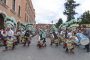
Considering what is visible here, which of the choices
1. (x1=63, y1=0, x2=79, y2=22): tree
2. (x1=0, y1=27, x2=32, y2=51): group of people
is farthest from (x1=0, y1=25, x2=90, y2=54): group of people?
(x1=63, y1=0, x2=79, y2=22): tree

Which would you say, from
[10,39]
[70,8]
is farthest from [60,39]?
[70,8]

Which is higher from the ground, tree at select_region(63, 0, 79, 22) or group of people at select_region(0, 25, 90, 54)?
tree at select_region(63, 0, 79, 22)

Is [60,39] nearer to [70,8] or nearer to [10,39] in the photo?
[10,39]

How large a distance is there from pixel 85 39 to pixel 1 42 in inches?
284

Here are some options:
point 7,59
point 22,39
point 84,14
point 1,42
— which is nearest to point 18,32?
point 22,39

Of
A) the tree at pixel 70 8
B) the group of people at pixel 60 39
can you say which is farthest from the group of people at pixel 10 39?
the tree at pixel 70 8

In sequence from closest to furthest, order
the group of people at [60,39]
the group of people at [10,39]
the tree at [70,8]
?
the group of people at [60,39] → the group of people at [10,39] → the tree at [70,8]

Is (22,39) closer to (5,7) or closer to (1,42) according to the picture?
(1,42)

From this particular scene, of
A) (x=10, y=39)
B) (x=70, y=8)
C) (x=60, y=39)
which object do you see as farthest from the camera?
(x=70, y=8)

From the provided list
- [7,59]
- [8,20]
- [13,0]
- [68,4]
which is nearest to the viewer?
[7,59]

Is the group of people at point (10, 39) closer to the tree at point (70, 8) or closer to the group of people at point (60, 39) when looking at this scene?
the group of people at point (60, 39)

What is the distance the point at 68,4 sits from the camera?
267ft

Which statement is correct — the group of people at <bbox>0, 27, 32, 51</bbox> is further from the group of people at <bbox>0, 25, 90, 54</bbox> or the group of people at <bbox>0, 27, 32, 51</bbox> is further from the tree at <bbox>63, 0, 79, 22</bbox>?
the tree at <bbox>63, 0, 79, 22</bbox>

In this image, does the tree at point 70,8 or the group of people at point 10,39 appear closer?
the group of people at point 10,39
